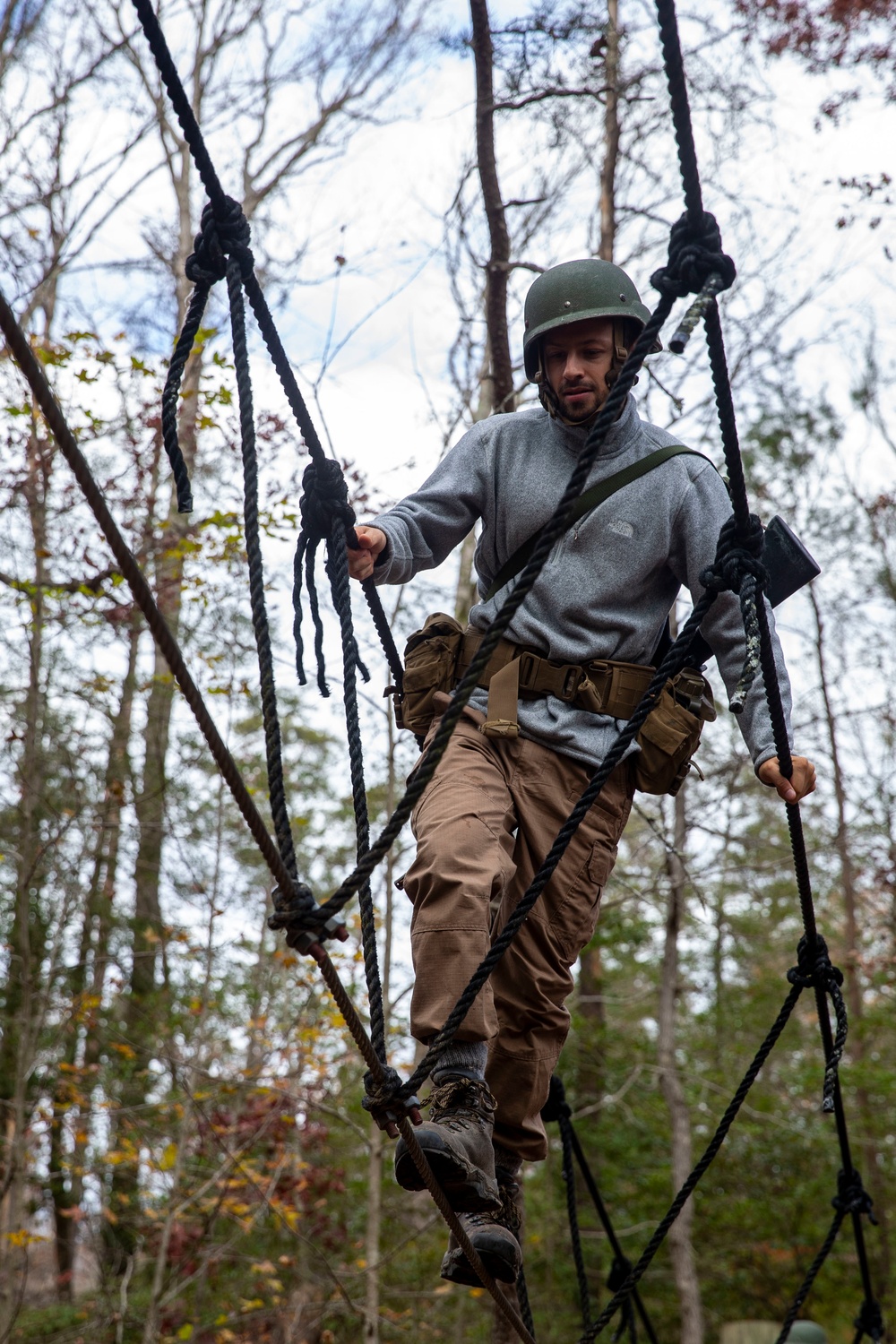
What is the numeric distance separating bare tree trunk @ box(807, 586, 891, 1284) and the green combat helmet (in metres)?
7.81

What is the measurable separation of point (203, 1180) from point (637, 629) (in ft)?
23.2

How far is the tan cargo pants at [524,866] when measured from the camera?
215 centimetres

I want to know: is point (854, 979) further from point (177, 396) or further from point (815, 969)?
point (177, 396)

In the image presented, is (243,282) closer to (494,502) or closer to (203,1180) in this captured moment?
(494,502)

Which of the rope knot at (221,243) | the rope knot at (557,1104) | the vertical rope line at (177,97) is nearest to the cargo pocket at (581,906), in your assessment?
the rope knot at (557,1104)

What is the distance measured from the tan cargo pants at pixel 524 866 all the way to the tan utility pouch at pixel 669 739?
0.26 ft

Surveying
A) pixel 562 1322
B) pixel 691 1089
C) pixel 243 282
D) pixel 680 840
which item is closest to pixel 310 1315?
pixel 562 1322

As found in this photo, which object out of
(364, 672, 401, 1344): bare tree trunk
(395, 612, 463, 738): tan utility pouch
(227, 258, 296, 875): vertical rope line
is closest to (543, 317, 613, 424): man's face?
(395, 612, 463, 738): tan utility pouch

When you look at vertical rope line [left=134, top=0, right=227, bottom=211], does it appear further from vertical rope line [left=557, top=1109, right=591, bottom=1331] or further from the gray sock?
vertical rope line [left=557, top=1109, right=591, bottom=1331]

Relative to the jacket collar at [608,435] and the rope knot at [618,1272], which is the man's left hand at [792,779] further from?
the rope knot at [618,1272]

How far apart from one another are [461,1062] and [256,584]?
93cm

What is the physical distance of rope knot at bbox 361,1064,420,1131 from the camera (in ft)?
6.12

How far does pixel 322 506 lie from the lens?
210 centimetres

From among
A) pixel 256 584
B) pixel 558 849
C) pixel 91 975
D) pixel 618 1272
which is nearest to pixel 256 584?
pixel 256 584
